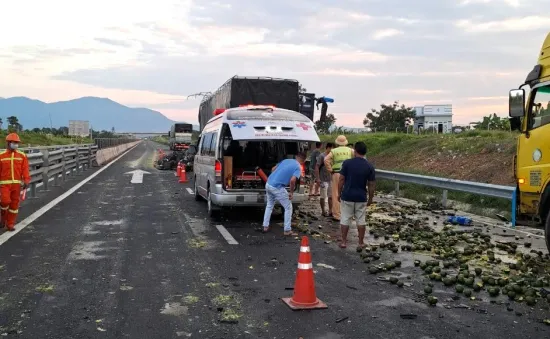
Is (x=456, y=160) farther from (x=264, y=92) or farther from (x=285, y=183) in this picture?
(x=285, y=183)

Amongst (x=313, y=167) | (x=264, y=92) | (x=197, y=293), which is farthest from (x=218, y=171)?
(x=264, y=92)

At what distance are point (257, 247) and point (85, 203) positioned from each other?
6.86 m

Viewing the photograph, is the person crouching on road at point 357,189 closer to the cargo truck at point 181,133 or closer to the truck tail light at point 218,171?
A: the truck tail light at point 218,171

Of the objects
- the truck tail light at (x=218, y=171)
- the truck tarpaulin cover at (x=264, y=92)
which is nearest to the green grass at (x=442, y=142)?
the truck tarpaulin cover at (x=264, y=92)

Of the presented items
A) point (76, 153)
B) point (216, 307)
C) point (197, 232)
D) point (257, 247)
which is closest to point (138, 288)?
point (216, 307)

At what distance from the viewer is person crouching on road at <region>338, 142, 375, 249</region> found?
28.1 feet

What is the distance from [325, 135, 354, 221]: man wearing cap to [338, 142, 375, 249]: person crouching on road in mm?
2649

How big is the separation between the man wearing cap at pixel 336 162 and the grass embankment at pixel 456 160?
396 cm

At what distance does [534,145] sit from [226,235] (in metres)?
5.20

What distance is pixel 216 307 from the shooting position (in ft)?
17.6

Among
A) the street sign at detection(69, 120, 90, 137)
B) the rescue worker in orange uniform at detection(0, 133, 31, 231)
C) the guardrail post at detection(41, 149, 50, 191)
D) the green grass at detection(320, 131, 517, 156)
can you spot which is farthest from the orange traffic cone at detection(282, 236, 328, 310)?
the street sign at detection(69, 120, 90, 137)

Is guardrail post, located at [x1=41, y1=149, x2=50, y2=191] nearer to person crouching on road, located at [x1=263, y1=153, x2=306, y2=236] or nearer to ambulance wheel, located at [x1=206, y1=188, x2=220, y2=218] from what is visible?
ambulance wheel, located at [x1=206, y1=188, x2=220, y2=218]

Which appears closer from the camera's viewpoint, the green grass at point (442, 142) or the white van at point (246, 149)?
the white van at point (246, 149)

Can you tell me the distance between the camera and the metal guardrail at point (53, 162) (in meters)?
14.4
